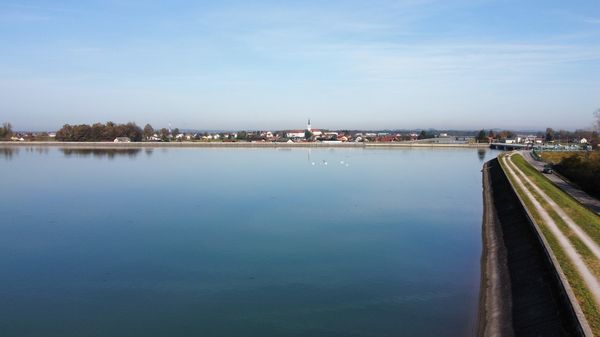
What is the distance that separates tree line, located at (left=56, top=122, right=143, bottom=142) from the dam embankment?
298ft

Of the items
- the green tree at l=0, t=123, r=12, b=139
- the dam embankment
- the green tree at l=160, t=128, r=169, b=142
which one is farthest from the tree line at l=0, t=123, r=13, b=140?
the dam embankment

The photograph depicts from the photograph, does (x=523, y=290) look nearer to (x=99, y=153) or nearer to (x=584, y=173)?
(x=584, y=173)

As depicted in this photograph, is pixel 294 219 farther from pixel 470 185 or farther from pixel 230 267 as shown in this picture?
pixel 470 185

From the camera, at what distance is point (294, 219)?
1980 cm

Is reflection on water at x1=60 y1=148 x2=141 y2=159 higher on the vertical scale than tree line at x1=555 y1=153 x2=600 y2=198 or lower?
lower

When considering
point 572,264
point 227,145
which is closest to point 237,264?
point 572,264

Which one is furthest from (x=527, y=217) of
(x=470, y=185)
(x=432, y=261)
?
(x=470, y=185)

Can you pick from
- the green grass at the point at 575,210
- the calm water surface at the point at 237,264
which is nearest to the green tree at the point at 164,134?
the calm water surface at the point at 237,264

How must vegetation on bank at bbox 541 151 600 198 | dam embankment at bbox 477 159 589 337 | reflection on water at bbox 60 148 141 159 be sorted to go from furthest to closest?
reflection on water at bbox 60 148 141 159 → vegetation on bank at bbox 541 151 600 198 → dam embankment at bbox 477 159 589 337

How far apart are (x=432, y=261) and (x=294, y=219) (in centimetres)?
711

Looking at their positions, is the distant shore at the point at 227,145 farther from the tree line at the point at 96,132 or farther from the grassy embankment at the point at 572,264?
the grassy embankment at the point at 572,264

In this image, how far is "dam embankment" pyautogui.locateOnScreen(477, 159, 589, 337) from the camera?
771 cm

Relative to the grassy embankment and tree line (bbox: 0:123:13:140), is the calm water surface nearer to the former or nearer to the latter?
the grassy embankment

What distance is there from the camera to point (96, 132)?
3728 inches
